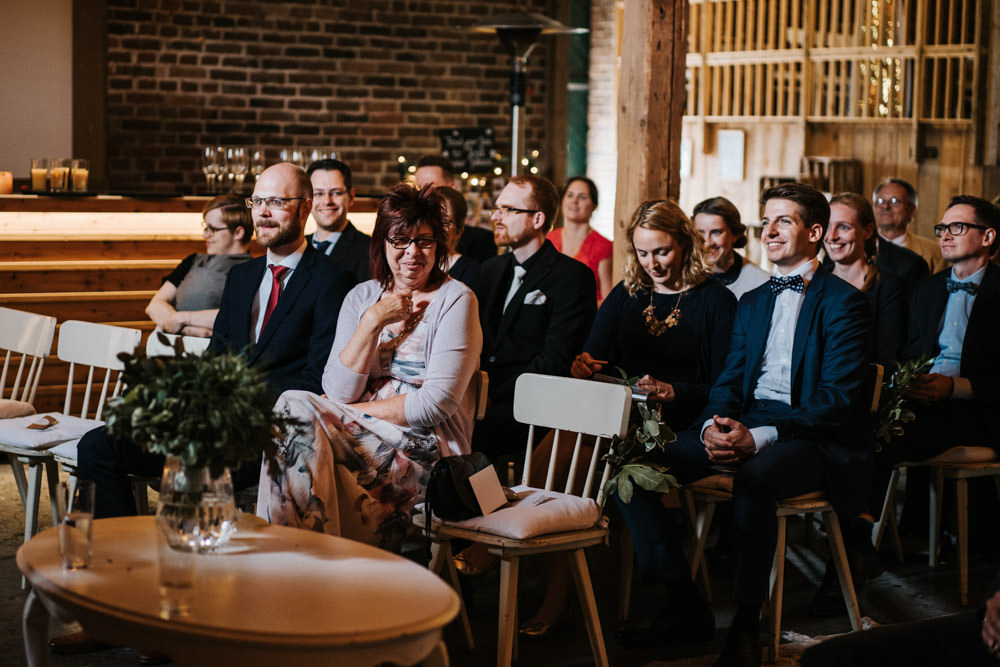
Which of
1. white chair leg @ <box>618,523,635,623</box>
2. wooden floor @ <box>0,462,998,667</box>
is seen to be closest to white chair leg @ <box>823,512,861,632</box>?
wooden floor @ <box>0,462,998,667</box>

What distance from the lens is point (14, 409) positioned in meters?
4.30

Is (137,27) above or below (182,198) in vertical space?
above

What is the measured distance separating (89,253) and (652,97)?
299 centimetres

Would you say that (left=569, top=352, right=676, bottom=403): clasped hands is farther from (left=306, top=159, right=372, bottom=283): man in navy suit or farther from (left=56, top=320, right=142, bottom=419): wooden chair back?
(left=56, top=320, right=142, bottom=419): wooden chair back

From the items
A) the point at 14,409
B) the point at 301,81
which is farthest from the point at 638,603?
the point at 301,81

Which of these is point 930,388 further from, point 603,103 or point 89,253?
point 603,103

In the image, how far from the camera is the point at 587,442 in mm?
3955

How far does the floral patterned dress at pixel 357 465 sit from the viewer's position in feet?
10.3

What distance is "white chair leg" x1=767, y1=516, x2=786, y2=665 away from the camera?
3.47 meters

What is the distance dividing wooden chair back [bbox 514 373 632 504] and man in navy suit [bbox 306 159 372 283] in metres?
1.73

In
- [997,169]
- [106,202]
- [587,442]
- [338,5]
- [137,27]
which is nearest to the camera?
[587,442]

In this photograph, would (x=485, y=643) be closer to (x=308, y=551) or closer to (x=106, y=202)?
(x=308, y=551)

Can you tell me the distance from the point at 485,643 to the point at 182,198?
3.47 metres

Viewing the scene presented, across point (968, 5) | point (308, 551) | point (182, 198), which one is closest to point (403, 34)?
point (182, 198)
